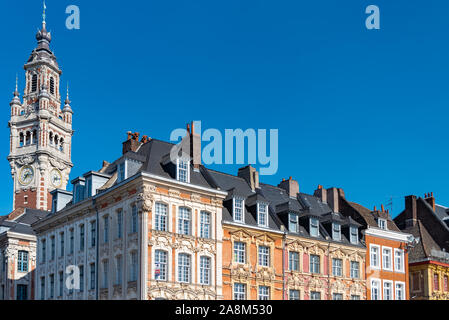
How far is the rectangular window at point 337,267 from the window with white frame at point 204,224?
1274 cm

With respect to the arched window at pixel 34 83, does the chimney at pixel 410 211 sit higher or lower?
lower

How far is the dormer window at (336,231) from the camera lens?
52.6 m

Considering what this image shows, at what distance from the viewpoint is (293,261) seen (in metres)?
49.2

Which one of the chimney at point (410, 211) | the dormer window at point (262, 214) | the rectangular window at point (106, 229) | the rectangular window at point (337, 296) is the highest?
the chimney at point (410, 211)

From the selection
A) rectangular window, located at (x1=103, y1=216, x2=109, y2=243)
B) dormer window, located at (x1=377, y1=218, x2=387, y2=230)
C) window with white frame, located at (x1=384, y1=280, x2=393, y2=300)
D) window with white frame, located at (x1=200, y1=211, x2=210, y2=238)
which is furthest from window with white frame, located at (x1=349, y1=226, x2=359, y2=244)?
rectangular window, located at (x1=103, y1=216, x2=109, y2=243)

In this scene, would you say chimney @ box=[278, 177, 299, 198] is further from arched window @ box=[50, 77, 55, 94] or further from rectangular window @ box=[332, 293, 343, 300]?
arched window @ box=[50, 77, 55, 94]

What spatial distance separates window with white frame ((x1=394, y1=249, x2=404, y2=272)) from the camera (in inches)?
2205

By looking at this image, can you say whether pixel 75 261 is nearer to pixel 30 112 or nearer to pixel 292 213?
pixel 292 213

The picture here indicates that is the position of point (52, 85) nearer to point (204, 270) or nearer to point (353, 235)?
A: point (353, 235)

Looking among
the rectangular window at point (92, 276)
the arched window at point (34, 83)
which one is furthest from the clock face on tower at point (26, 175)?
the rectangular window at point (92, 276)

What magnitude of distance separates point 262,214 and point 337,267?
853 cm

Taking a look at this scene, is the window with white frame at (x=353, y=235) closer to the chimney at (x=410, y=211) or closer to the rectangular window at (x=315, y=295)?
the rectangular window at (x=315, y=295)
